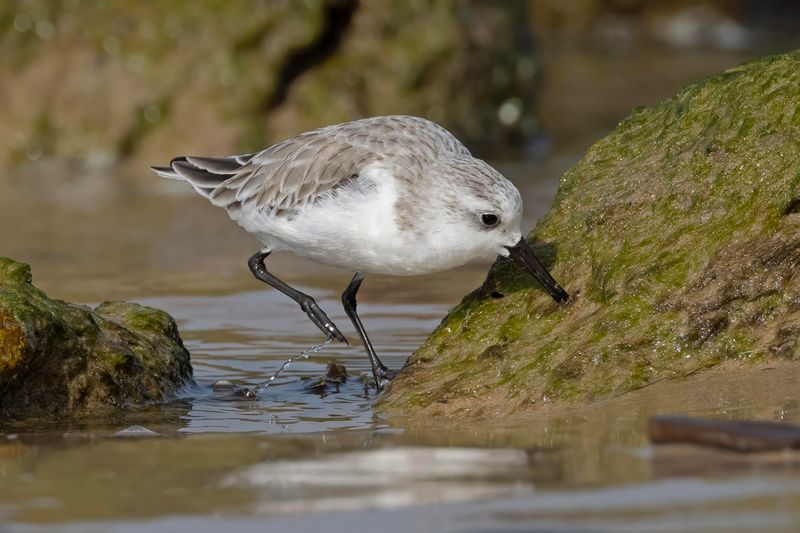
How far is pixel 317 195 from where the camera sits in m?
7.29

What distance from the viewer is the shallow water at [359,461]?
3.89 metres

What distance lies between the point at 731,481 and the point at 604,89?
601 inches

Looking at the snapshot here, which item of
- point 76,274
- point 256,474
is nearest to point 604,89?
point 76,274

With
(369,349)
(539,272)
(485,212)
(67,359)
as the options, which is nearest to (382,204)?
(485,212)

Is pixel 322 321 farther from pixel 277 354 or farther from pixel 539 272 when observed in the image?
pixel 539 272

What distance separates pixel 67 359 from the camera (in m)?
6.41

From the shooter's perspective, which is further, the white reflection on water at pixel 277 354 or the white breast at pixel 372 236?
the white breast at pixel 372 236

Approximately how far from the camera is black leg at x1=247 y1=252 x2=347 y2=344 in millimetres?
7766

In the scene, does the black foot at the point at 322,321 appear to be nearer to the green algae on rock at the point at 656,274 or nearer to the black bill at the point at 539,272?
the green algae on rock at the point at 656,274

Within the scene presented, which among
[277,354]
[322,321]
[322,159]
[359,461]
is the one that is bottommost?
[359,461]

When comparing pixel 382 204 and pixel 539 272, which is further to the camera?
pixel 382 204

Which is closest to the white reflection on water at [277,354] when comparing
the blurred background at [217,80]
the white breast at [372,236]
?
the white breast at [372,236]

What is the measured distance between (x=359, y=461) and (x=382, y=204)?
92.7 inches

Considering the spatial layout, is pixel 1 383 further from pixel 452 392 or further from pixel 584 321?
pixel 584 321
